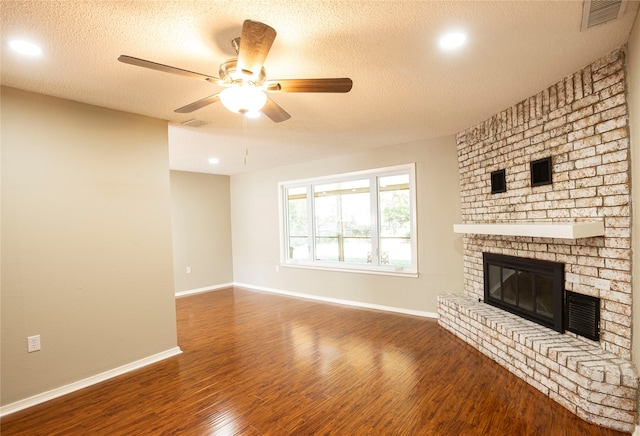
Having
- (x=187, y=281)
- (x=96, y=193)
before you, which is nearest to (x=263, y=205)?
(x=187, y=281)

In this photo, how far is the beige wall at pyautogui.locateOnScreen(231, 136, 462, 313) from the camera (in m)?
4.22

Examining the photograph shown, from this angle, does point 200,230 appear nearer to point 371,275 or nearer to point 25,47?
point 371,275

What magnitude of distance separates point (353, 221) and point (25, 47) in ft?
14.1

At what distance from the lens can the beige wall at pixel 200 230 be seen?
20.3 feet

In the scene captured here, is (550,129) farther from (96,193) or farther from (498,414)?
(96,193)

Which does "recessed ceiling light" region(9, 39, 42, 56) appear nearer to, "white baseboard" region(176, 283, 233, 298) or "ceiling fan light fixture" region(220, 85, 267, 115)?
"ceiling fan light fixture" region(220, 85, 267, 115)

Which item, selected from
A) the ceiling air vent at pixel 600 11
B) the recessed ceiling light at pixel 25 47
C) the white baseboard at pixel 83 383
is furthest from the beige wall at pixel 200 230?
the ceiling air vent at pixel 600 11

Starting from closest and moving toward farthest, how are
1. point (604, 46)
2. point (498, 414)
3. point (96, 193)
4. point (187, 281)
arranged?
point (604, 46) → point (498, 414) → point (96, 193) → point (187, 281)

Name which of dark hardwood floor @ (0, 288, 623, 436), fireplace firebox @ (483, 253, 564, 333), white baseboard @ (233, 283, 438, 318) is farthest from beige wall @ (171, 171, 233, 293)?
fireplace firebox @ (483, 253, 564, 333)

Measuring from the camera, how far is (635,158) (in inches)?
78.5

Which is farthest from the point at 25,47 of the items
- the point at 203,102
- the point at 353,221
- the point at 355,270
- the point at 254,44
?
the point at 355,270

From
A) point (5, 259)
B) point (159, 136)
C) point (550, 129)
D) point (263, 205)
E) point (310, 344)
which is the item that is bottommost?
point (310, 344)

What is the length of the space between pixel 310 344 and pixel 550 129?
3180mm

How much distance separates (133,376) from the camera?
2.88 metres
